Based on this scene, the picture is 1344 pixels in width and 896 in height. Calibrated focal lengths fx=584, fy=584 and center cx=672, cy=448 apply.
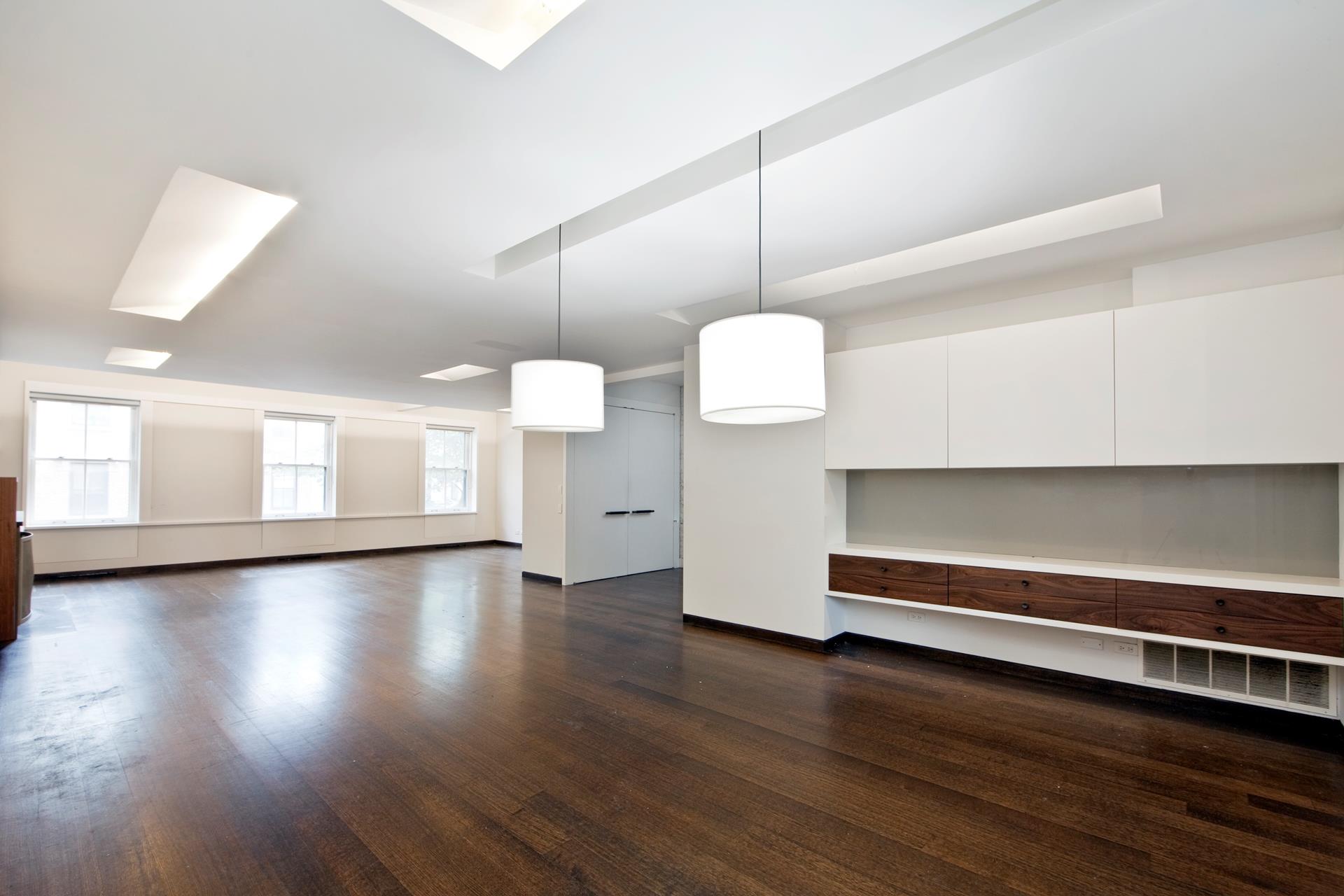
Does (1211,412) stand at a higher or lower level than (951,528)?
higher

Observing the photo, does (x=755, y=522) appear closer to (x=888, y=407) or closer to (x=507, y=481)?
(x=888, y=407)

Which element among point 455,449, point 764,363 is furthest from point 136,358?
point 764,363

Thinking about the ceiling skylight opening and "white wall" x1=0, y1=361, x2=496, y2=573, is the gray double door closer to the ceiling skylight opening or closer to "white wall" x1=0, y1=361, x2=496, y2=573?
"white wall" x1=0, y1=361, x2=496, y2=573

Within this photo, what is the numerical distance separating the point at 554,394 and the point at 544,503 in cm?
402

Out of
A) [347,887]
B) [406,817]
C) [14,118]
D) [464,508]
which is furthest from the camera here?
[464,508]

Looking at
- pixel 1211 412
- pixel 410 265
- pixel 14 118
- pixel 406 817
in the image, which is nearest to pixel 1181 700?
pixel 1211 412

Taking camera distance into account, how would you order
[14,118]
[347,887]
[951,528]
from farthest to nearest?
[951,528]
[14,118]
[347,887]

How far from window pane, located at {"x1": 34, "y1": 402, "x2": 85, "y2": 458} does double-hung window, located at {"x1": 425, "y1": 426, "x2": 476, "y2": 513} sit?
4.52m

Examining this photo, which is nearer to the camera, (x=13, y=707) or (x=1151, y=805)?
(x=1151, y=805)

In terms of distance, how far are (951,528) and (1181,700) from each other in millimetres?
1521

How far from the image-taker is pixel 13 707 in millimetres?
3254

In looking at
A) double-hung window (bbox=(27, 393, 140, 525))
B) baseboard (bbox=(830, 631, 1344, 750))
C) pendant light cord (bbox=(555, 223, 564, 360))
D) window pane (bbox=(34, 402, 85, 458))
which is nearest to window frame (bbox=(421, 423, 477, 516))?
double-hung window (bbox=(27, 393, 140, 525))

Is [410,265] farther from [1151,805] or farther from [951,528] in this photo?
[1151,805]

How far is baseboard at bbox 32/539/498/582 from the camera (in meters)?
7.50
